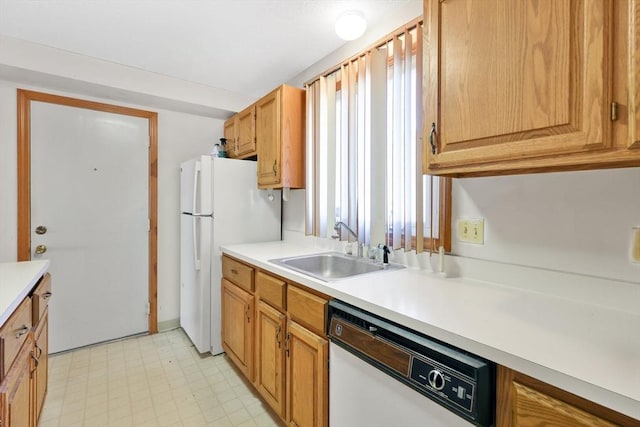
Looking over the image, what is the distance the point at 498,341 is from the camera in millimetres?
750

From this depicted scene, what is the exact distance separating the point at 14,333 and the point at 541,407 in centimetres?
176

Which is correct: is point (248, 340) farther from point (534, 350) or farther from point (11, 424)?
point (534, 350)

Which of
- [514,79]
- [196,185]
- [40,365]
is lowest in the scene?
[40,365]

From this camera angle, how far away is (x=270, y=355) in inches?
65.2

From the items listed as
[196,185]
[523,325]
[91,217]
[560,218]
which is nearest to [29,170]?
[91,217]

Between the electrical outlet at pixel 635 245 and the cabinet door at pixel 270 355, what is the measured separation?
138 centimetres

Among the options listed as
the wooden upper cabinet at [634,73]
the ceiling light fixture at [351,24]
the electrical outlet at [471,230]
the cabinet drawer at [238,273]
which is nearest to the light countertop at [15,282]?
the cabinet drawer at [238,273]

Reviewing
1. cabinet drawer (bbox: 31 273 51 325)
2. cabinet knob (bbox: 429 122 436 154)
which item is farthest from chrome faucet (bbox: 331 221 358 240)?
cabinet drawer (bbox: 31 273 51 325)

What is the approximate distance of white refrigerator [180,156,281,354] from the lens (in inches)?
91.3

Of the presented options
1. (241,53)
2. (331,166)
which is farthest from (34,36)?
(331,166)

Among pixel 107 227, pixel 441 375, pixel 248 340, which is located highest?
pixel 107 227

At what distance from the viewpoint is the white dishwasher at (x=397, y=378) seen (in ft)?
2.48

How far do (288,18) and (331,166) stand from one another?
3.03 ft

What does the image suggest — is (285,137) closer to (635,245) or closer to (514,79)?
(514,79)
